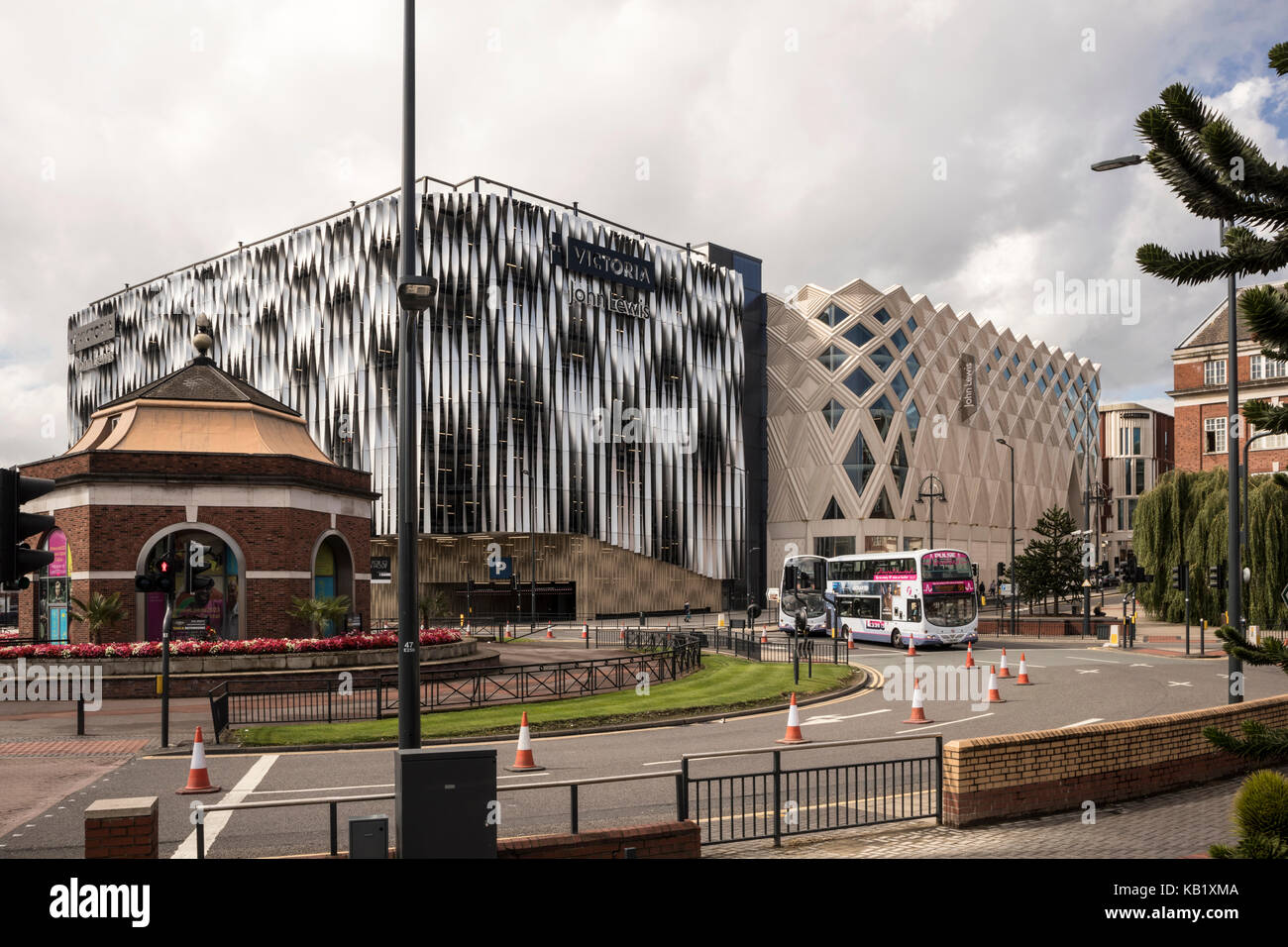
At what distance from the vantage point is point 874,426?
3282 inches

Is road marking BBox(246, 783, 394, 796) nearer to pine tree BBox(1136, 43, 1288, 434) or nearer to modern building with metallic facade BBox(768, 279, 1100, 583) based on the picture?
pine tree BBox(1136, 43, 1288, 434)

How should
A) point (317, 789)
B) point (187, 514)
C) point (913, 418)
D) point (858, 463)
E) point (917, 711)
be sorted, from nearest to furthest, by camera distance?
point (317, 789)
point (917, 711)
point (187, 514)
point (858, 463)
point (913, 418)

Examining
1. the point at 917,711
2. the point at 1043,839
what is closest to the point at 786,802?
the point at 1043,839

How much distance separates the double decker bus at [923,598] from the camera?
124ft

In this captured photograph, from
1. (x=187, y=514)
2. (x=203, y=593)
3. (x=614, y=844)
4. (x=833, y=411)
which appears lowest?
(x=614, y=844)

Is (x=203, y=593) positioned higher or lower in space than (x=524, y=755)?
higher

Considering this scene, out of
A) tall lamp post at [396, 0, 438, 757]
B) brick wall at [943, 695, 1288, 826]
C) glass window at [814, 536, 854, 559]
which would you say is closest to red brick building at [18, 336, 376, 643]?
tall lamp post at [396, 0, 438, 757]

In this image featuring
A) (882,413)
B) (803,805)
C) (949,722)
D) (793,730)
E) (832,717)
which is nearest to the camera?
(803,805)

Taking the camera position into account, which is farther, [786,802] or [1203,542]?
[1203,542]

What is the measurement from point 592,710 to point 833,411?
215ft

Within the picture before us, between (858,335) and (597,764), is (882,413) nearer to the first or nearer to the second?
(858,335)

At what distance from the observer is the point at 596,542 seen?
70438mm
